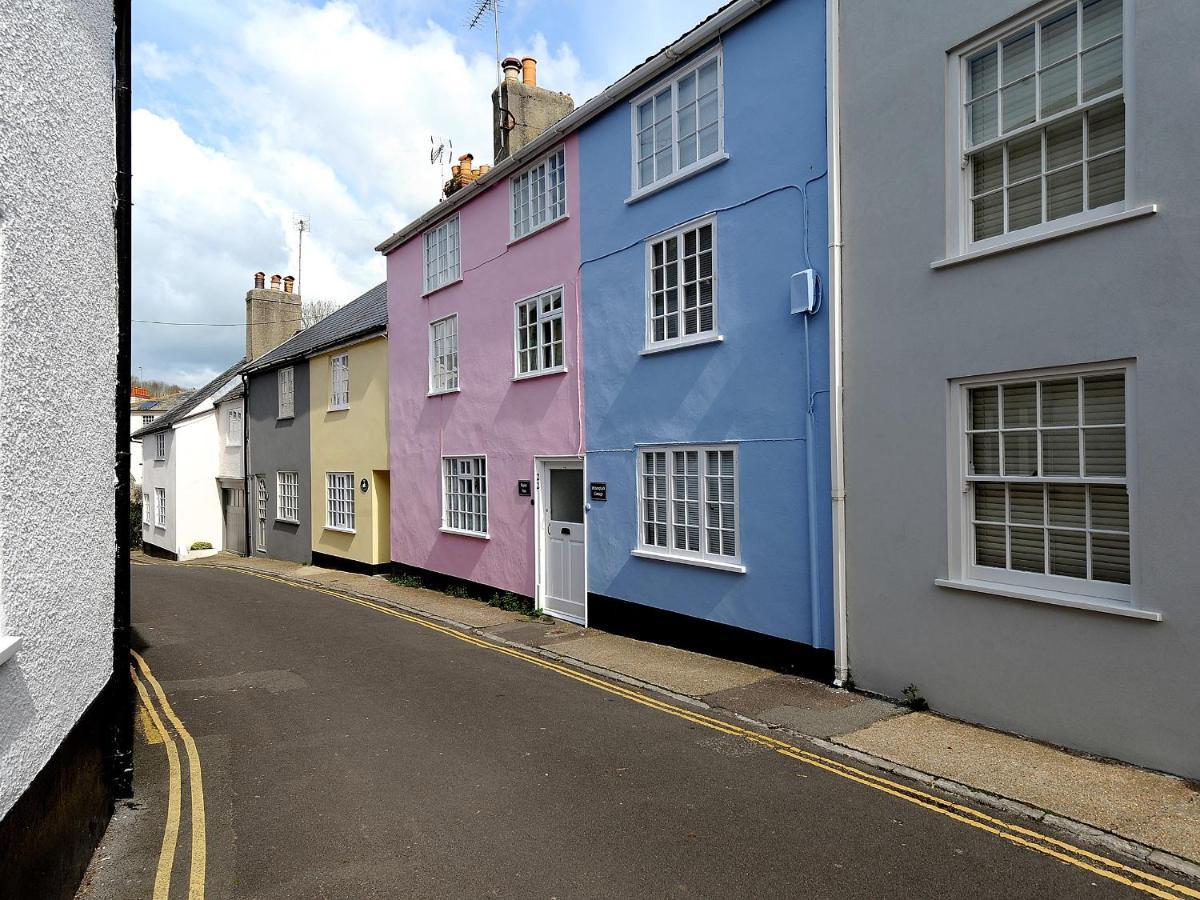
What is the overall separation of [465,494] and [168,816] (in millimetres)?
10375

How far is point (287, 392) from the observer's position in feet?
77.7

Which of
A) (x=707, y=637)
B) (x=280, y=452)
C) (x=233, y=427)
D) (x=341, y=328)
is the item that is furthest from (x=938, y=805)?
(x=233, y=427)

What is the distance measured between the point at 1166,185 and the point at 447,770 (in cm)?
702

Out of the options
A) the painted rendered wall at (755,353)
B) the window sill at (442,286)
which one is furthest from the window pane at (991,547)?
the window sill at (442,286)

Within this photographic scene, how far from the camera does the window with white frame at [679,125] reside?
10203 mm

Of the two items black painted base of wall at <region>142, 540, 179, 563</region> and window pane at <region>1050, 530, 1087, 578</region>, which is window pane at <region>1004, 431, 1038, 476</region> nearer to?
window pane at <region>1050, 530, 1087, 578</region>

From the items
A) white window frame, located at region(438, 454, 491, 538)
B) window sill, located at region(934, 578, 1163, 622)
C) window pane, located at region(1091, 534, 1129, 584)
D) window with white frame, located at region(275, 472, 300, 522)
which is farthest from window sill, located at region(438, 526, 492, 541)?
window pane, located at region(1091, 534, 1129, 584)

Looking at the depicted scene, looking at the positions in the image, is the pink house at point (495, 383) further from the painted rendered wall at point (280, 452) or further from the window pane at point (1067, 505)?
the window pane at point (1067, 505)

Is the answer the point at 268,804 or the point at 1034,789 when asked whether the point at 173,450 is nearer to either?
the point at 268,804

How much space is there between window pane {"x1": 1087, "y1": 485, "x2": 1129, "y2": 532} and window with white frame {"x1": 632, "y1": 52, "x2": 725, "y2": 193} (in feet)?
19.2

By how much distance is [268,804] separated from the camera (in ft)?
19.4

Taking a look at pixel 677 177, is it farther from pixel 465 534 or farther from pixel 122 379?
pixel 465 534

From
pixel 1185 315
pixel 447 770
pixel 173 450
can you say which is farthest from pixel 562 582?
pixel 173 450

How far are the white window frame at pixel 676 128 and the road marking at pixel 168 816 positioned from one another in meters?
8.51
